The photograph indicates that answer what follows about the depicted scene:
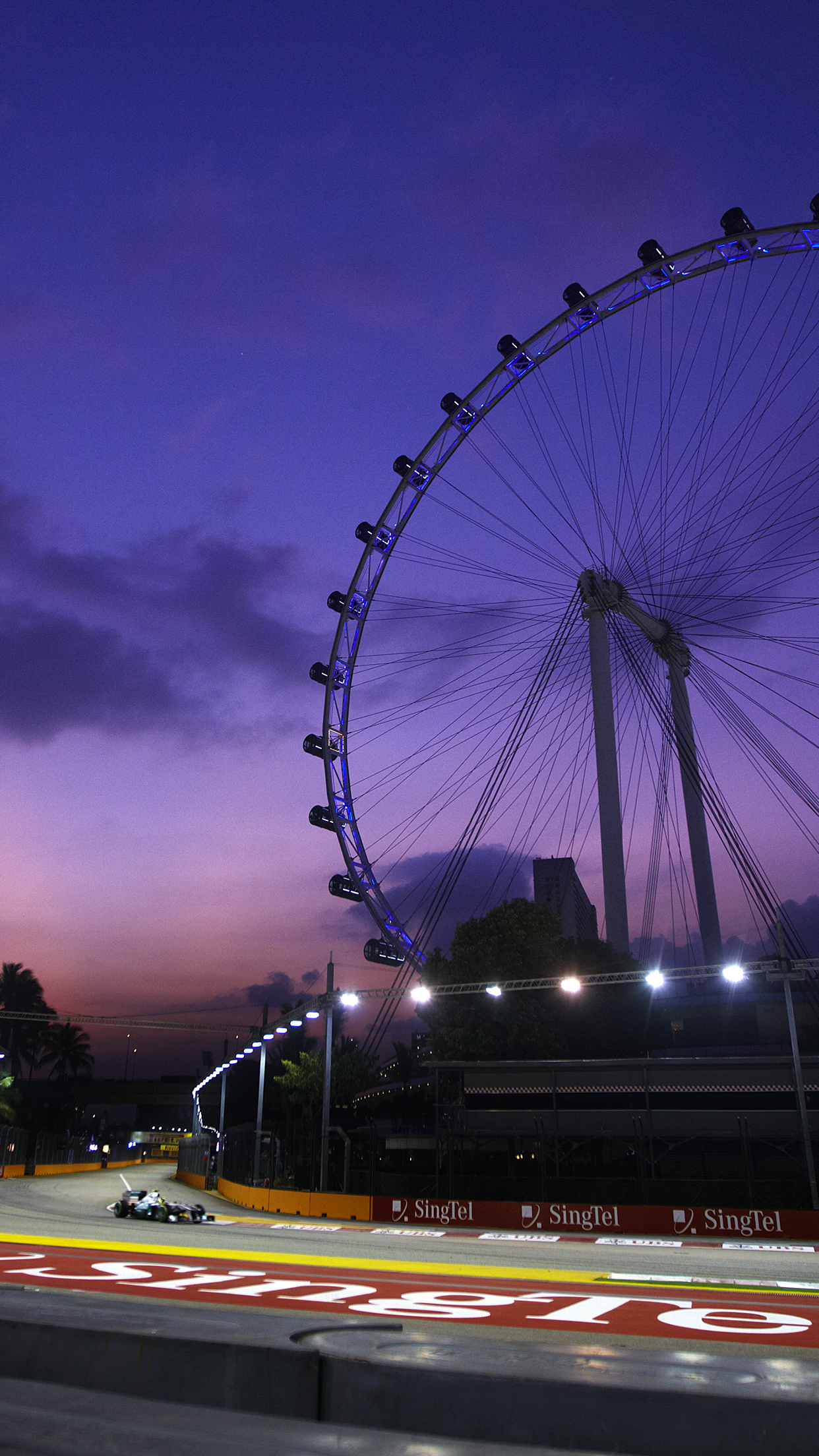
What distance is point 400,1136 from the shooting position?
A: 61.9m

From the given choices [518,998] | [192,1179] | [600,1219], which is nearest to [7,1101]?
[192,1179]

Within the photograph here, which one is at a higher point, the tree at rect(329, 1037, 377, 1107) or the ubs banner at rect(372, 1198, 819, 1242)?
the tree at rect(329, 1037, 377, 1107)

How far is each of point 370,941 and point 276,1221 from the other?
14100mm

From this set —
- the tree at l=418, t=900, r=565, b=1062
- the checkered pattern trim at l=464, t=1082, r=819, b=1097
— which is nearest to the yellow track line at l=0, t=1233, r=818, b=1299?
the checkered pattern trim at l=464, t=1082, r=819, b=1097

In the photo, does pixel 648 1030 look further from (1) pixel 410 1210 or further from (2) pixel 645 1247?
(2) pixel 645 1247

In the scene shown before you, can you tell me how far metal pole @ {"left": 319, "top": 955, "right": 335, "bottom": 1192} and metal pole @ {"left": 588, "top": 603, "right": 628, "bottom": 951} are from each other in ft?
56.7

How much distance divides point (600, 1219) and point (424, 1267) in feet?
45.4

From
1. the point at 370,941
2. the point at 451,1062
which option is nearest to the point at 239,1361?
the point at 370,941

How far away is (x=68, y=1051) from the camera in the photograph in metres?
136

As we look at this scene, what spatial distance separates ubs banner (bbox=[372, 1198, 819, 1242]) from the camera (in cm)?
2927

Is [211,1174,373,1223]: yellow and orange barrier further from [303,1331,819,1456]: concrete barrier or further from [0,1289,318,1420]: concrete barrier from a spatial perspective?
[303,1331,819,1456]: concrete barrier

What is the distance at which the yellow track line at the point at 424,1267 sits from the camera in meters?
17.1

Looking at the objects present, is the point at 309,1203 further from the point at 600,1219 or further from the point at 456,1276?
the point at 456,1276

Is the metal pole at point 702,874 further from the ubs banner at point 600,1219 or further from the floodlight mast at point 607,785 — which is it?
the ubs banner at point 600,1219
